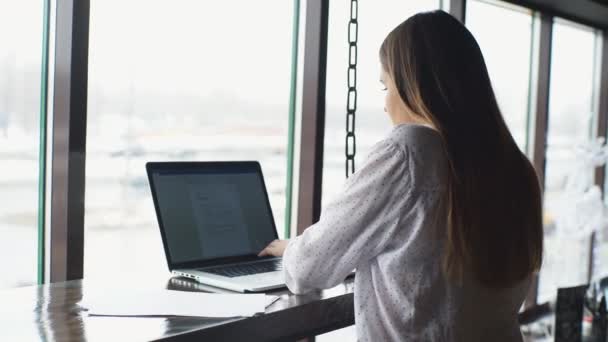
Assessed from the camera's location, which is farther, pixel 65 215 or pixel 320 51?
pixel 320 51

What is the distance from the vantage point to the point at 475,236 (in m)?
1.35

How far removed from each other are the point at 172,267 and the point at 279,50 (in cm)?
111

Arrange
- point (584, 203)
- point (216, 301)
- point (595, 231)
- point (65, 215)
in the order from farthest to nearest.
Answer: point (595, 231) → point (584, 203) → point (65, 215) → point (216, 301)

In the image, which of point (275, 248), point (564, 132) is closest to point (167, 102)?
point (275, 248)

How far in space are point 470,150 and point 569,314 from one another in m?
1.69

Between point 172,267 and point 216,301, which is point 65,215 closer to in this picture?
point 172,267


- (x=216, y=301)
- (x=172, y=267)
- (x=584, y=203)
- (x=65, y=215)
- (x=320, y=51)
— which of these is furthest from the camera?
(x=584, y=203)

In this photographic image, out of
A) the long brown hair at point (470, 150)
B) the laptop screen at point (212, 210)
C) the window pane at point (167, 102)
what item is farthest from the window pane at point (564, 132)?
the long brown hair at point (470, 150)

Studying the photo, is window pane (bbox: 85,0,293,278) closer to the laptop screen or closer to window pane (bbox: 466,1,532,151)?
the laptop screen

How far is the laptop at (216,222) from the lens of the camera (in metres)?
1.76

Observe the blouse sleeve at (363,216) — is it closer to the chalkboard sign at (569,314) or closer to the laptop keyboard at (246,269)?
the laptop keyboard at (246,269)

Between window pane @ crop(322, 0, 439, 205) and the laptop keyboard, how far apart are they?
73 centimetres

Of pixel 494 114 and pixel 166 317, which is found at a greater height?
pixel 494 114

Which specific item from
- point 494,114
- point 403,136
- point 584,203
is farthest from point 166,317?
point 584,203
